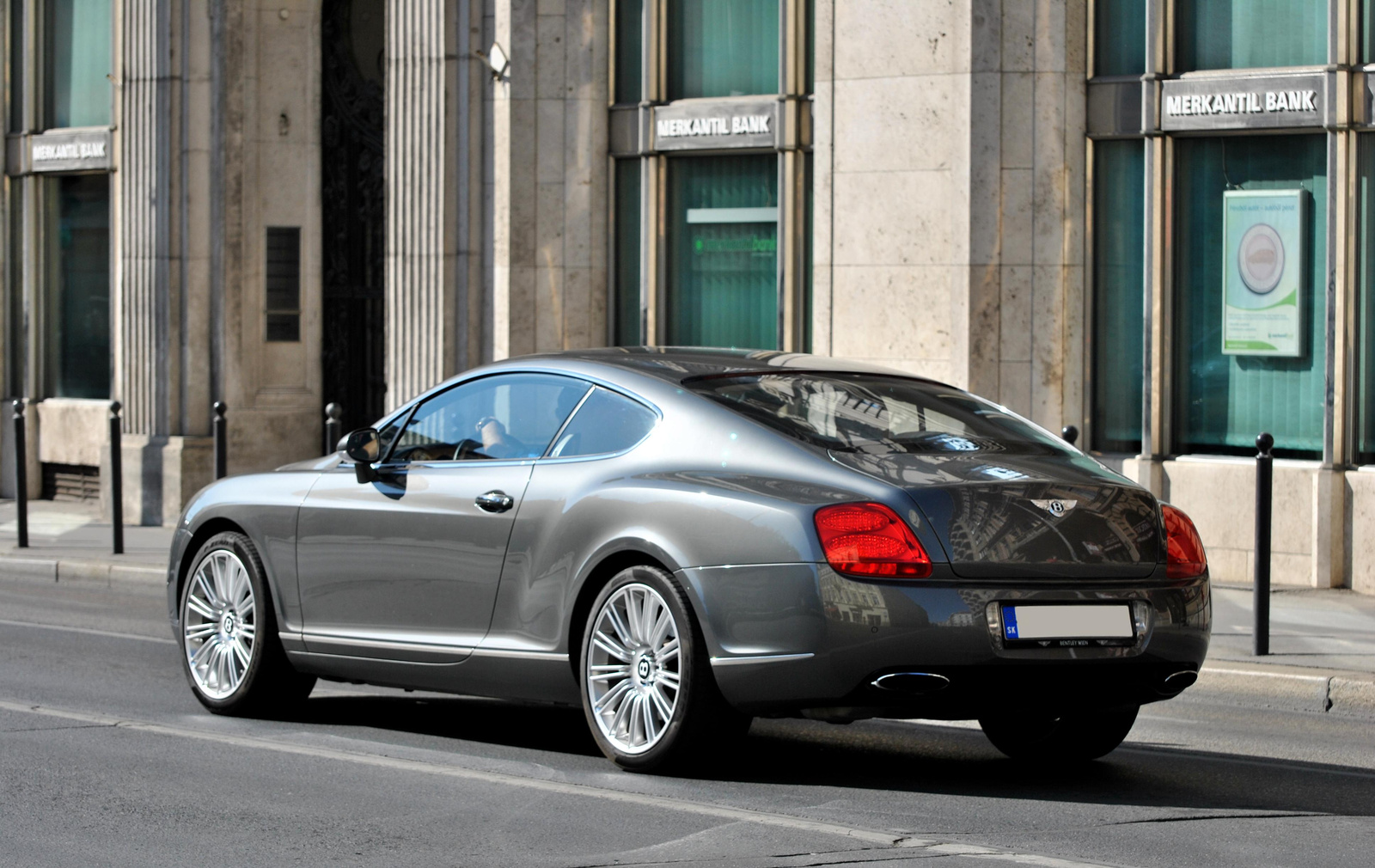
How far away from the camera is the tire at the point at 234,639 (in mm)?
7730

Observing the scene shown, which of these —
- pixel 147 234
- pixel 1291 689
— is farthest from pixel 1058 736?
pixel 147 234

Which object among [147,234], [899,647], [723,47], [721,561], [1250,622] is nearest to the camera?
[899,647]

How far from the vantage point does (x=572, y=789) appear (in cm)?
620

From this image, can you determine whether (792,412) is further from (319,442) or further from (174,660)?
(319,442)

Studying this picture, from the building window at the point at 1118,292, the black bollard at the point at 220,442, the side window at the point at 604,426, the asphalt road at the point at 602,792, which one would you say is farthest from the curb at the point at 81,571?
the side window at the point at 604,426

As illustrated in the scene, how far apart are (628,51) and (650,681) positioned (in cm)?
1066

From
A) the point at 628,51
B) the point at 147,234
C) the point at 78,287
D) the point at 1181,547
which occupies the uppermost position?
the point at 628,51

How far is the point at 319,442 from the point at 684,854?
46.7 feet

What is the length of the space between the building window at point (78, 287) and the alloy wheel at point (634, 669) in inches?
555

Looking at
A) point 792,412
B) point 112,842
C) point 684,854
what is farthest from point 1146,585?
point 112,842

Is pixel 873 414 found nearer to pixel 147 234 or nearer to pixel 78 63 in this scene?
pixel 147 234

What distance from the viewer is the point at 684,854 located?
17.2ft

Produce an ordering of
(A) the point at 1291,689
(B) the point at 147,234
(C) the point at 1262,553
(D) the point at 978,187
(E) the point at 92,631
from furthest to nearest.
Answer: (B) the point at 147,234
(D) the point at 978,187
(E) the point at 92,631
(C) the point at 1262,553
(A) the point at 1291,689

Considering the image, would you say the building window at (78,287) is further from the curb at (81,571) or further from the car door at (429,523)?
the car door at (429,523)
